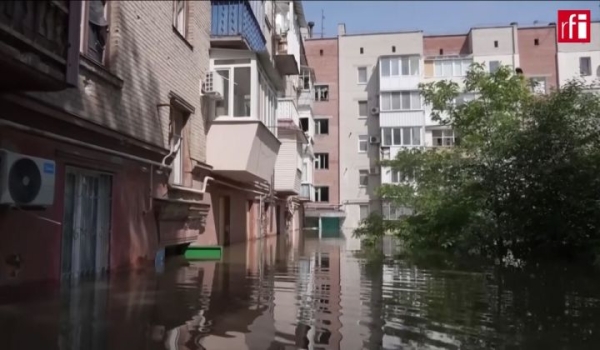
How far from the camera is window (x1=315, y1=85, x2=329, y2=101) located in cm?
4994

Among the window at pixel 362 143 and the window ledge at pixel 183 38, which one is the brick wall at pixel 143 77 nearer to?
the window ledge at pixel 183 38

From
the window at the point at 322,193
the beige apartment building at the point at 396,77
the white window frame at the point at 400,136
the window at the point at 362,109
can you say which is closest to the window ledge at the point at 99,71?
the beige apartment building at the point at 396,77

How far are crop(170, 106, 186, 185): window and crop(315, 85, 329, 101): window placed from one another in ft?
120

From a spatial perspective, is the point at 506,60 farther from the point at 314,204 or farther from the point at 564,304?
the point at 564,304

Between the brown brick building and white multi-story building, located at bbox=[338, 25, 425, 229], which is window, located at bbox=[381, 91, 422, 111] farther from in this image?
the brown brick building

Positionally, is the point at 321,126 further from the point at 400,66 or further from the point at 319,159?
the point at 400,66

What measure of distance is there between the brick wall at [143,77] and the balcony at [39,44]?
2.81ft

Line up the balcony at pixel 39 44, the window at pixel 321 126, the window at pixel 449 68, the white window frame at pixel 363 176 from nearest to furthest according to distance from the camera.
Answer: the balcony at pixel 39 44
the window at pixel 449 68
the white window frame at pixel 363 176
the window at pixel 321 126

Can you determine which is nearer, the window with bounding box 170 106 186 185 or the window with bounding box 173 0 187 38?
the window with bounding box 170 106 186 185

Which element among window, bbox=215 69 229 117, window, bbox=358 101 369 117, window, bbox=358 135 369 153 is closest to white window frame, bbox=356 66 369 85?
window, bbox=358 101 369 117

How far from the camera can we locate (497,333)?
18.5 feet

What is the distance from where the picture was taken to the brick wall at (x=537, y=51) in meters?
47.3

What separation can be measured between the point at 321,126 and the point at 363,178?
6.07 meters

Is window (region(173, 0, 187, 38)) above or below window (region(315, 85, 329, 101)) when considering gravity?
below
